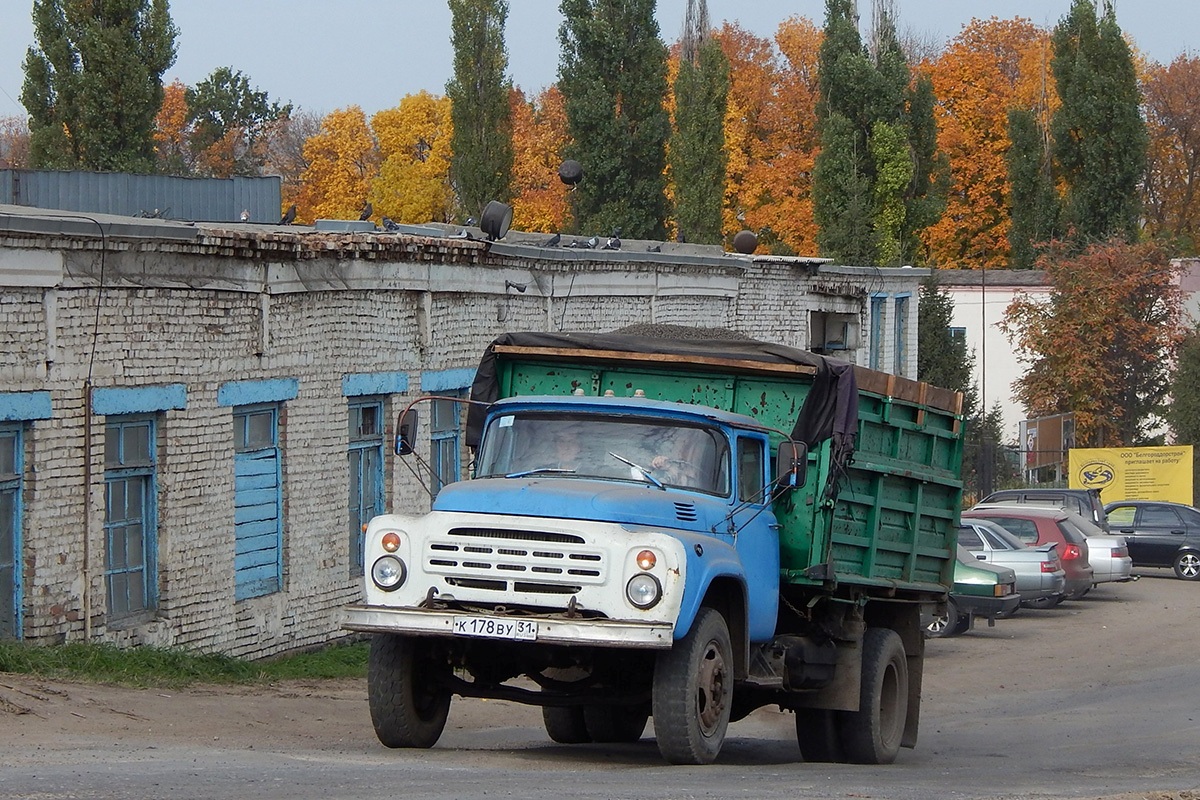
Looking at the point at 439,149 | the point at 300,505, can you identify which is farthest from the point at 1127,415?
A: the point at 300,505

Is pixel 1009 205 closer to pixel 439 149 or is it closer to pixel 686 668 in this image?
pixel 439 149

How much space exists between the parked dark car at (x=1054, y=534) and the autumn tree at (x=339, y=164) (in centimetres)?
4750

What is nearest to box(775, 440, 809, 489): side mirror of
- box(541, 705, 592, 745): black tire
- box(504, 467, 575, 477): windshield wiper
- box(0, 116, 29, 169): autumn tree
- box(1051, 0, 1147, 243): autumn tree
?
box(504, 467, 575, 477): windshield wiper

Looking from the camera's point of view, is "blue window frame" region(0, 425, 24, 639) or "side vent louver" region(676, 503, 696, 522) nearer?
"side vent louver" region(676, 503, 696, 522)

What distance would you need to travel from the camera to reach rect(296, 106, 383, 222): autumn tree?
237ft

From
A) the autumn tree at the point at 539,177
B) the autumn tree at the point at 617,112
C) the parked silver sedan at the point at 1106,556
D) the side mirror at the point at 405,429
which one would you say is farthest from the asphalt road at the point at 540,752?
the autumn tree at the point at 539,177

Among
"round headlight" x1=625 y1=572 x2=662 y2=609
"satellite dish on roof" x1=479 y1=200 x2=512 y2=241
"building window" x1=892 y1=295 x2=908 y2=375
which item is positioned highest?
"satellite dish on roof" x1=479 y1=200 x2=512 y2=241

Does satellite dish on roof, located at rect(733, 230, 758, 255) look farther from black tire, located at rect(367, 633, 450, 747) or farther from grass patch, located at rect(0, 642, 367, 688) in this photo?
black tire, located at rect(367, 633, 450, 747)

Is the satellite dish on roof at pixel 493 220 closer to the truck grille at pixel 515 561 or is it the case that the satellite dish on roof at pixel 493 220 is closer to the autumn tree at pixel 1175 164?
the truck grille at pixel 515 561

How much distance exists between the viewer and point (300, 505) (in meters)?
17.5

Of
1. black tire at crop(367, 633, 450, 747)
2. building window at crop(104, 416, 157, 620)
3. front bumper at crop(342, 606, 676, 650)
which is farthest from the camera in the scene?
building window at crop(104, 416, 157, 620)

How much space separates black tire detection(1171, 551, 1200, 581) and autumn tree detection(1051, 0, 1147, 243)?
22047 mm

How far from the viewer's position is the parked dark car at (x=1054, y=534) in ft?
91.4

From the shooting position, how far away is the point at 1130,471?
40.2 m
